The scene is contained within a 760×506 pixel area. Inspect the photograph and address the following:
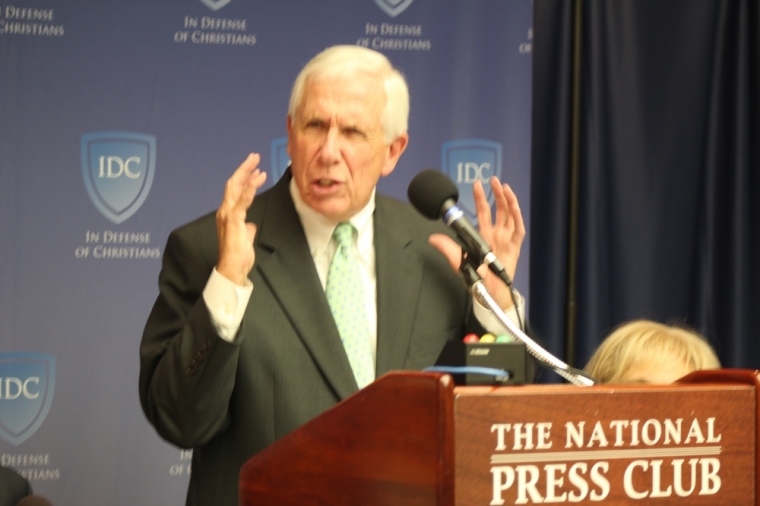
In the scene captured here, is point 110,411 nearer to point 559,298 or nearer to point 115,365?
point 115,365

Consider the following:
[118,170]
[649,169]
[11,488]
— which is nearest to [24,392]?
[118,170]

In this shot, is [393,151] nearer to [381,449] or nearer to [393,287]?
[393,287]

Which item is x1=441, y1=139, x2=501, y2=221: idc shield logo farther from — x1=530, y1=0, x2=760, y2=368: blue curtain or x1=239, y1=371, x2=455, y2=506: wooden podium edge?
x1=239, y1=371, x2=455, y2=506: wooden podium edge

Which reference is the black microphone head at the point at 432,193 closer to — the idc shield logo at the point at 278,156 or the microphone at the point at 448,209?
the microphone at the point at 448,209

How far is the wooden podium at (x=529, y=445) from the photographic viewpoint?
3.35ft

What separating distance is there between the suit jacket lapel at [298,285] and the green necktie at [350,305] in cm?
4

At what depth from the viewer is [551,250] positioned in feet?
12.6

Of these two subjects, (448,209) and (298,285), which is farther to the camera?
(298,285)

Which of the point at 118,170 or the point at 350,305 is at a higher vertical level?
the point at 118,170

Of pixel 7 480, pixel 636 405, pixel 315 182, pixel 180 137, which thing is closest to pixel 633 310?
pixel 180 137

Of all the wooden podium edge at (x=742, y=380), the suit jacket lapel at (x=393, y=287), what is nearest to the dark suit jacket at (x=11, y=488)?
the suit jacket lapel at (x=393, y=287)

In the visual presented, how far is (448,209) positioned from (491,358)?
0.44 m

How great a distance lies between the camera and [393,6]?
343 centimetres

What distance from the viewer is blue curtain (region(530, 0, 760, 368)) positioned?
12.6 feet
